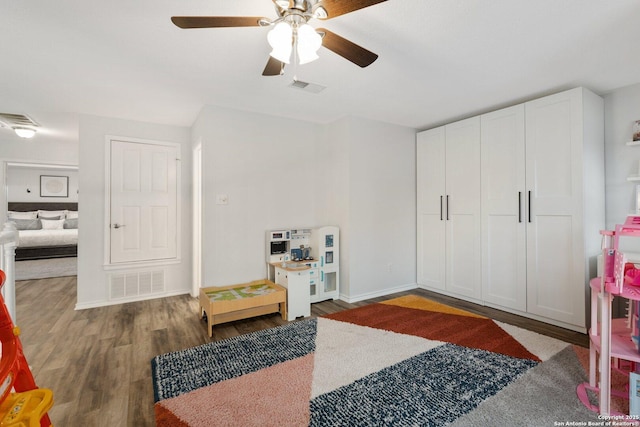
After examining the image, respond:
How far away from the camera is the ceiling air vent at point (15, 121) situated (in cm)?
388

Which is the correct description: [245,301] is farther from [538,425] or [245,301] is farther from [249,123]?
[538,425]

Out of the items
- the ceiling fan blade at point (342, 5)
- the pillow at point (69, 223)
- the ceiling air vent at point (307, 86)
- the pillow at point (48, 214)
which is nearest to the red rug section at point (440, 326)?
the ceiling air vent at point (307, 86)

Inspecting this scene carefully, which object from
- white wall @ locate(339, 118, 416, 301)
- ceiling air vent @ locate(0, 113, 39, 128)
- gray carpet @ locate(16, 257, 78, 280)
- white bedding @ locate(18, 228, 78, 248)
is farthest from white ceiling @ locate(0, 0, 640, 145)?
white bedding @ locate(18, 228, 78, 248)

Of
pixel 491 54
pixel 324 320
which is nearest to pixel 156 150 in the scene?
pixel 324 320

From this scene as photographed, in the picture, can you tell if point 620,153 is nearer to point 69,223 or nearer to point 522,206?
point 522,206

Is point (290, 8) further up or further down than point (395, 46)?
further down

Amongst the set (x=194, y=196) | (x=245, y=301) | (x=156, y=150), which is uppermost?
(x=156, y=150)

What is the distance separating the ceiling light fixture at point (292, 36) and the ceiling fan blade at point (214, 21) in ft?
0.45

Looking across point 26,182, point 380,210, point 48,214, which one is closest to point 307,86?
point 380,210

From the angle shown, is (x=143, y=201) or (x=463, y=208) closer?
(x=463, y=208)

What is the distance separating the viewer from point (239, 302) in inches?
121

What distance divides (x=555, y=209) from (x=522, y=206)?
1.02 feet

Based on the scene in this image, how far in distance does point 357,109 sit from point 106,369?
3578 millimetres

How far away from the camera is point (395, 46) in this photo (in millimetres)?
2301
